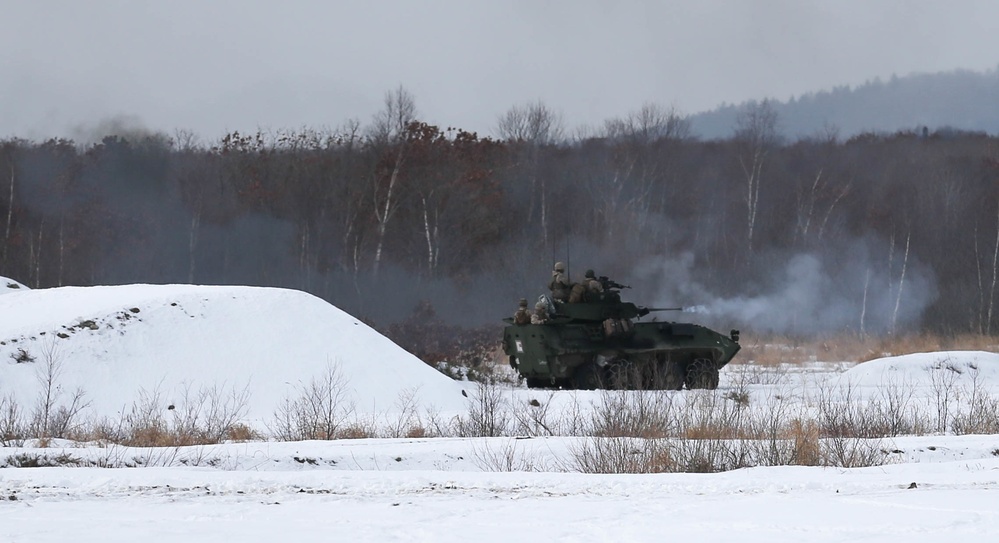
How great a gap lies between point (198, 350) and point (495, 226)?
25321 millimetres

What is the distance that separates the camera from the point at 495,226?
42.9 m

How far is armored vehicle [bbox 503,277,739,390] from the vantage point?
2038 centimetres

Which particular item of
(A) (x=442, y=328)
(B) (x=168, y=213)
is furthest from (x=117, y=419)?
(B) (x=168, y=213)

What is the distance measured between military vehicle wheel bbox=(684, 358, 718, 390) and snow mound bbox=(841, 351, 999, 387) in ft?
11.8

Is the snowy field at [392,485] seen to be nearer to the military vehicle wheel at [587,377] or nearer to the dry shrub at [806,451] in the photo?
the dry shrub at [806,451]

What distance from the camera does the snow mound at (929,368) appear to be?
22797 mm

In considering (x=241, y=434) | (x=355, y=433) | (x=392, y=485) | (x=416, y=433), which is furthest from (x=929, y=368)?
(x=392, y=485)

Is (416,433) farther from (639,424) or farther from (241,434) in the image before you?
(639,424)

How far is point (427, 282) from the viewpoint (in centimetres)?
3959

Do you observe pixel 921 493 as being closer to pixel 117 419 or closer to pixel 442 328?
pixel 117 419

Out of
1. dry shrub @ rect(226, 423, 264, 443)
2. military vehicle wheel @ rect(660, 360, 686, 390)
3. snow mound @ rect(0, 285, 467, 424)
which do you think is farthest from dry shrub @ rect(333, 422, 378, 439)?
military vehicle wheel @ rect(660, 360, 686, 390)

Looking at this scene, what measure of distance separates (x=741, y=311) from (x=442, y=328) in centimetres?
1113

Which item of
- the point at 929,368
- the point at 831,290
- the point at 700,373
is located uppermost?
the point at 831,290

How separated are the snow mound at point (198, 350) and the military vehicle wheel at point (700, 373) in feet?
15.1
